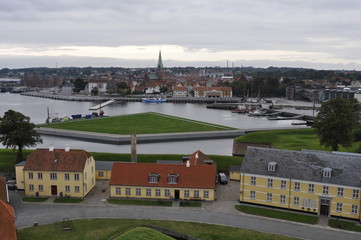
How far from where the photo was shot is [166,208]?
31391mm

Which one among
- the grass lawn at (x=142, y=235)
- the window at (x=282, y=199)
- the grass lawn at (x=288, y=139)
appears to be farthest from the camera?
the grass lawn at (x=288, y=139)

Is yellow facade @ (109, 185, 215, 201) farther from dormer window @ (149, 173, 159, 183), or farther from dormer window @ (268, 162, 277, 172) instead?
dormer window @ (268, 162, 277, 172)

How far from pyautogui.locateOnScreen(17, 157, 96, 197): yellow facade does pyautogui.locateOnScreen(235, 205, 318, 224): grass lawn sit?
14.4 metres

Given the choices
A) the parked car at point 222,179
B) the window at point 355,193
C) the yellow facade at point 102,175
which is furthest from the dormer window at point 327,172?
the yellow facade at point 102,175

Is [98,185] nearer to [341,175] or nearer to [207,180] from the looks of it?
→ [207,180]

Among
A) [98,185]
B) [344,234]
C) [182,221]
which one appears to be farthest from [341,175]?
[98,185]

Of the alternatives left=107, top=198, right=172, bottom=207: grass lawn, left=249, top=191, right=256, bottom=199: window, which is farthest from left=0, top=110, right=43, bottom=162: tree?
left=249, top=191, right=256, bottom=199: window

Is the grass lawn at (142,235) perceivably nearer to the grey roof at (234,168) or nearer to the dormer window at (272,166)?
the dormer window at (272,166)

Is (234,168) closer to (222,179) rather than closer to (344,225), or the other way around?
(222,179)

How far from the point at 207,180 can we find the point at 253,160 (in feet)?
14.9

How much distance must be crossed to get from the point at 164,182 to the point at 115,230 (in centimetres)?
820

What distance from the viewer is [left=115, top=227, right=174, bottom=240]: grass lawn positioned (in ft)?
77.7

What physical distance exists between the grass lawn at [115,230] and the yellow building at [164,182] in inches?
207

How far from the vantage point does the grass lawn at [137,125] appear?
238ft
